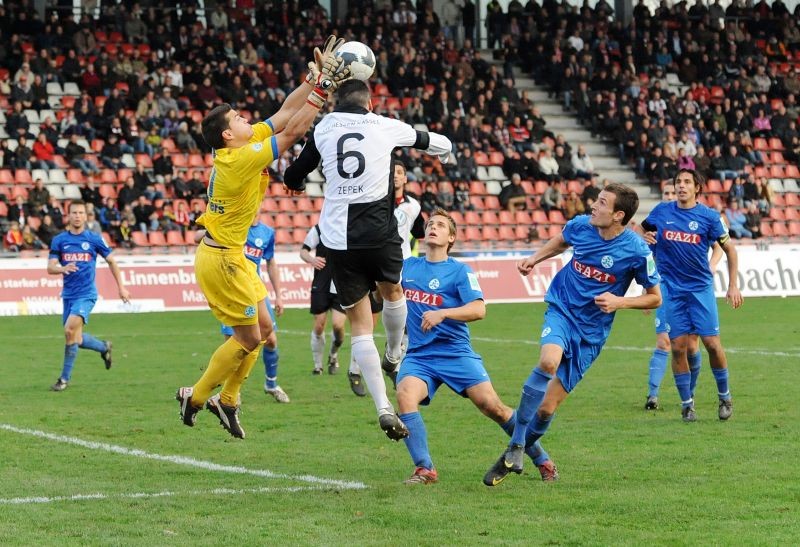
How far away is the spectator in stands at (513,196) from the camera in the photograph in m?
33.2

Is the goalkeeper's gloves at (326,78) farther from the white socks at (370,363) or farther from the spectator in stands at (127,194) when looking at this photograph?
the spectator in stands at (127,194)

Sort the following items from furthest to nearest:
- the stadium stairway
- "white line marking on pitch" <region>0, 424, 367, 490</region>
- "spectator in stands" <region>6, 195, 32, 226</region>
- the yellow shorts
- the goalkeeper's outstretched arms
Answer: the stadium stairway
"spectator in stands" <region>6, 195, 32, 226</region>
the yellow shorts
"white line marking on pitch" <region>0, 424, 367, 490</region>
the goalkeeper's outstretched arms

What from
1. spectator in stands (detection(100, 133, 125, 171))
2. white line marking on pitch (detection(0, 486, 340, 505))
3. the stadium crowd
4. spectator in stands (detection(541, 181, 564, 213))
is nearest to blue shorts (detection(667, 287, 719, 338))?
white line marking on pitch (detection(0, 486, 340, 505))

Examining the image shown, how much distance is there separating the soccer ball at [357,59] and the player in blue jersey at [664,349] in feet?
15.0

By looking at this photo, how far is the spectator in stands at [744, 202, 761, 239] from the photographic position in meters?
34.5

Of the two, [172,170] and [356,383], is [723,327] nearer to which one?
[356,383]

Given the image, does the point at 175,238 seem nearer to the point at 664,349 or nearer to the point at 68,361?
the point at 68,361

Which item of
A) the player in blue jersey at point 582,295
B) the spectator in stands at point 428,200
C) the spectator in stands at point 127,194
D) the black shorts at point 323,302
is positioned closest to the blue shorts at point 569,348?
the player in blue jersey at point 582,295

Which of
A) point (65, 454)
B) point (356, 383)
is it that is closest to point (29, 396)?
point (356, 383)

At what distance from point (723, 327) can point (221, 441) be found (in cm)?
1341

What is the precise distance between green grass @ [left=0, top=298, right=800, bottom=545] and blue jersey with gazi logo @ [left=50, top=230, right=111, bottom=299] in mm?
1123

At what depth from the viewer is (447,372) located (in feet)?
28.0

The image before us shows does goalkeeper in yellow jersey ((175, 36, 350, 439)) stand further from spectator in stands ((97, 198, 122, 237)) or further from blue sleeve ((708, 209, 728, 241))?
spectator in stands ((97, 198, 122, 237))

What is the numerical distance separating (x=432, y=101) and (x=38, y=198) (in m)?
11.5
